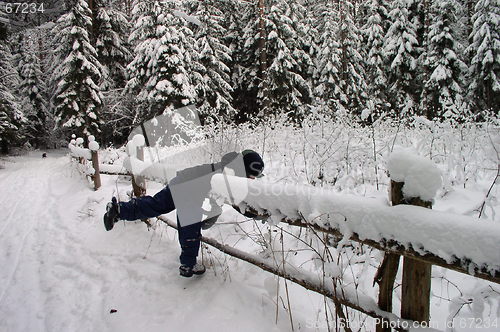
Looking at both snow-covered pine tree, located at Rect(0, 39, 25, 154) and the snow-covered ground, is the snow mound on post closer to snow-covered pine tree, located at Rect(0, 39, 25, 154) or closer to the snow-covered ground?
the snow-covered ground

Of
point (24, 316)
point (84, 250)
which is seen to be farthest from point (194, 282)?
point (84, 250)

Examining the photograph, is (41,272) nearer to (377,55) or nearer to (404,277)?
(404,277)

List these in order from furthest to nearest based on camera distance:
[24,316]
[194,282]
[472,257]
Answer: [194,282]
[24,316]
[472,257]

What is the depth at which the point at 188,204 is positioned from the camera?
2398 millimetres

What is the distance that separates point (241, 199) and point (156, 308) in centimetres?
124

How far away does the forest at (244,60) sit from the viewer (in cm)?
1212

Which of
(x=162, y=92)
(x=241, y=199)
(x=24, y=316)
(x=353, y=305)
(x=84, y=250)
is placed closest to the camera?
(x=353, y=305)

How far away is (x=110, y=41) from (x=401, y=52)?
19.6 metres

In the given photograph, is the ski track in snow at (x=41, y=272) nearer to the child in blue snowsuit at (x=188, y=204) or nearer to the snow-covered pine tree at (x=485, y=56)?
the child in blue snowsuit at (x=188, y=204)

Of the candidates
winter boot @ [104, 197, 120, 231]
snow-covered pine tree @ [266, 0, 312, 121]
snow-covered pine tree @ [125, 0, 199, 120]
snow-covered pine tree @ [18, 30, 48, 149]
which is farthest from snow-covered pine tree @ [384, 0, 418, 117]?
snow-covered pine tree @ [18, 30, 48, 149]

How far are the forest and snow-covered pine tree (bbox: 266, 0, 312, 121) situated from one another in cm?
7

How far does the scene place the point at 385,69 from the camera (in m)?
17.2

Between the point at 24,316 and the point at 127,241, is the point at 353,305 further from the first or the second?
the point at 127,241

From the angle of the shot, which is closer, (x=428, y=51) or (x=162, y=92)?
(x=162, y=92)
